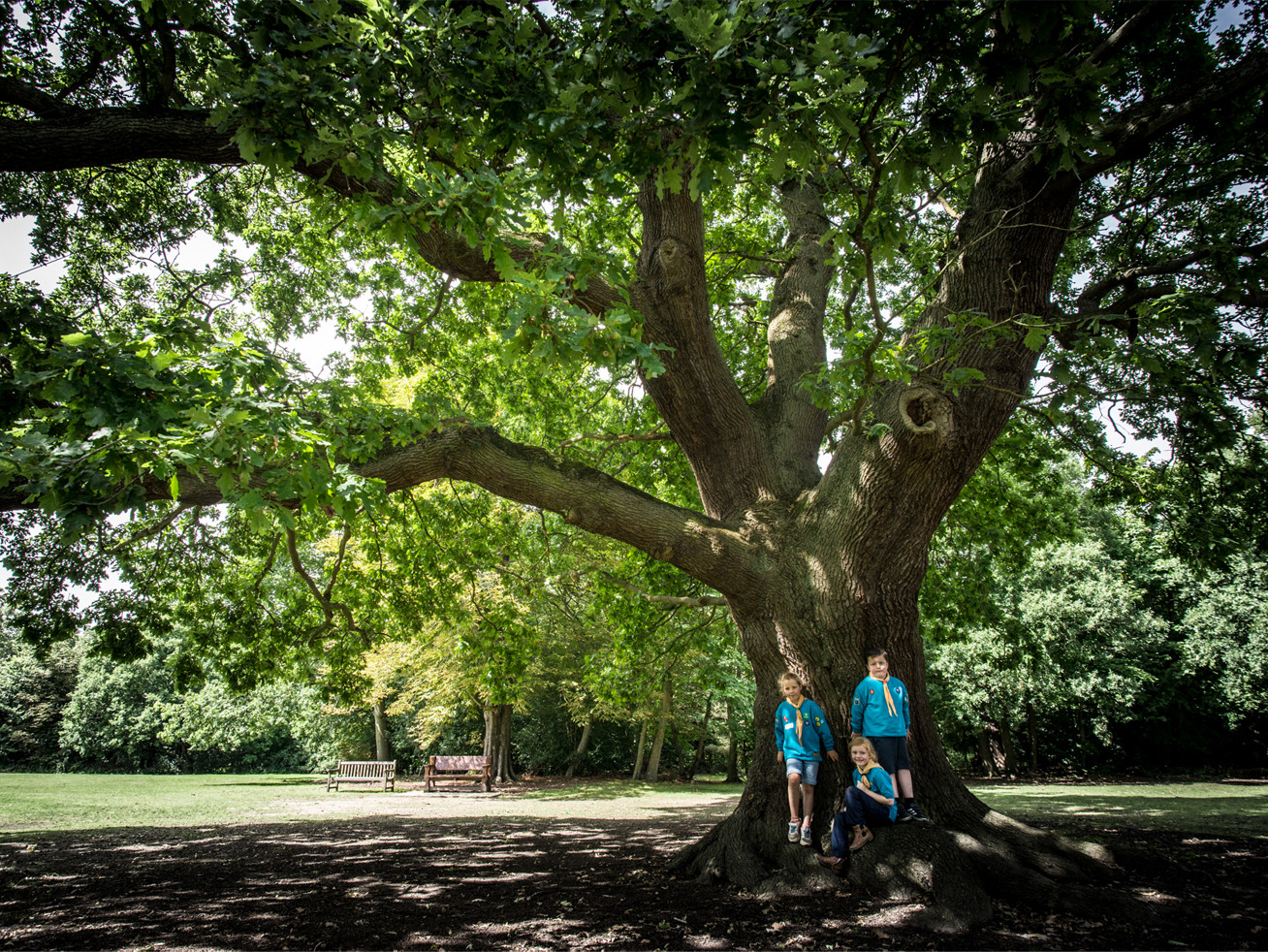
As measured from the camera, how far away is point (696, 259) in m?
6.37

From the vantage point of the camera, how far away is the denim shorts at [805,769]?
5195 mm

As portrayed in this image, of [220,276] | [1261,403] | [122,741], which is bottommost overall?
[122,741]

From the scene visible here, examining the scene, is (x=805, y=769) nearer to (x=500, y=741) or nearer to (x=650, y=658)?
(x=650, y=658)

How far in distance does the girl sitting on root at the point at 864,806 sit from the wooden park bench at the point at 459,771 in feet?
55.4

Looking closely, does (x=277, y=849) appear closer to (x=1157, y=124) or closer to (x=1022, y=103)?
(x=1022, y=103)

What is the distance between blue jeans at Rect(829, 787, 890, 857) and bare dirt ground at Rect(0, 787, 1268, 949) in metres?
0.36

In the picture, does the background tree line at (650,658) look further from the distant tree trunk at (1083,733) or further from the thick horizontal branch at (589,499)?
the thick horizontal branch at (589,499)

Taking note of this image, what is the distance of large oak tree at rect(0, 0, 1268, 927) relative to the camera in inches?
130

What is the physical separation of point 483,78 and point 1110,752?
2922cm

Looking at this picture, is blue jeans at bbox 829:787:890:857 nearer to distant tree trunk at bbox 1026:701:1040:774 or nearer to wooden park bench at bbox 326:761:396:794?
wooden park bench at bbox 326:761:396:794

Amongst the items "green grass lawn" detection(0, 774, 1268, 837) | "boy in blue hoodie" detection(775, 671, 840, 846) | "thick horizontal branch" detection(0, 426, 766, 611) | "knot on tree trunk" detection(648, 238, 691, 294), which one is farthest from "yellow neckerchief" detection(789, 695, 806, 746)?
"green grass lawn" detection(0, 774, 1268, 837)

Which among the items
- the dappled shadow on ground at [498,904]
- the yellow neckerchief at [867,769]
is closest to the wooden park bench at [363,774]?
the dappled shadow on ground at [498,904]

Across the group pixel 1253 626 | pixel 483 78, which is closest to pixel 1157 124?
pixel 483 78

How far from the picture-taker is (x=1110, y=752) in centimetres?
2320
